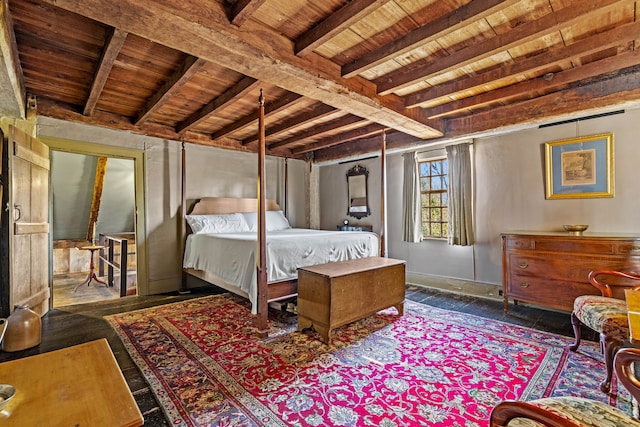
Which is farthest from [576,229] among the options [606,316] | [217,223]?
[217,223]

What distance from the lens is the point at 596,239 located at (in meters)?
2.83

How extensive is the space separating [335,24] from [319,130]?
8.68 feet

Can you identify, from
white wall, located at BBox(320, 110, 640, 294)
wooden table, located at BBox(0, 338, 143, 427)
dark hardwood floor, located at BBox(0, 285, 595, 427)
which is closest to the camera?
wooden table, located at BBox(0, 338, 143, 427)

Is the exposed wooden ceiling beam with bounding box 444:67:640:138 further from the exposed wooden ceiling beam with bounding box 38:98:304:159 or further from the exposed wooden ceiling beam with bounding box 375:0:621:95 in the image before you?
the exposed wooden ceiling beam with bounding box 38:98:304:159

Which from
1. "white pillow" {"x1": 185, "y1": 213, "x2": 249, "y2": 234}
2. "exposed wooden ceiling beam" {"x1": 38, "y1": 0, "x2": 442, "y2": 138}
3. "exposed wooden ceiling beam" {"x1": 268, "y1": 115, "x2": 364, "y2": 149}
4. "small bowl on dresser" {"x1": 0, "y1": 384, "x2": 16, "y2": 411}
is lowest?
"small bowl on dresser" {"x1": 0, "y1": 384, "x2": 16, "y2": 411}

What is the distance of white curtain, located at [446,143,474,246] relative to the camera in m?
4.13

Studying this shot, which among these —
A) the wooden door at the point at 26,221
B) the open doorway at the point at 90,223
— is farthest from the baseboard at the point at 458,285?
the wooden door at the point at 26,221

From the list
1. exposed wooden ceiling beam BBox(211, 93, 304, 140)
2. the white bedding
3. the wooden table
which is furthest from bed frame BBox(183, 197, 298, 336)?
the wooden table

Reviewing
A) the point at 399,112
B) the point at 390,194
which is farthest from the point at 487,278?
the point at 399,112

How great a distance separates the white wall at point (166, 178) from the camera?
3.97 meters

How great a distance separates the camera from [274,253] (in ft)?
9.84

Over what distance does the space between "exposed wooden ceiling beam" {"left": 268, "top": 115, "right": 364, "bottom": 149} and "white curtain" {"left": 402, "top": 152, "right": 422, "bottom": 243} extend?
127 cm

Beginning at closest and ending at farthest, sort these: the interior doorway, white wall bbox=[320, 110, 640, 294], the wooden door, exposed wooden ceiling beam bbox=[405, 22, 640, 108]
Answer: exposed wooden ceiling beam bbox=[405, 22, 640, 108]
the wooden door
white wall bbox=[320, 110, 640, 294]
the interior doorway

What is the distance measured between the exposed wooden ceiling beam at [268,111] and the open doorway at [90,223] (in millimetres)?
2189
